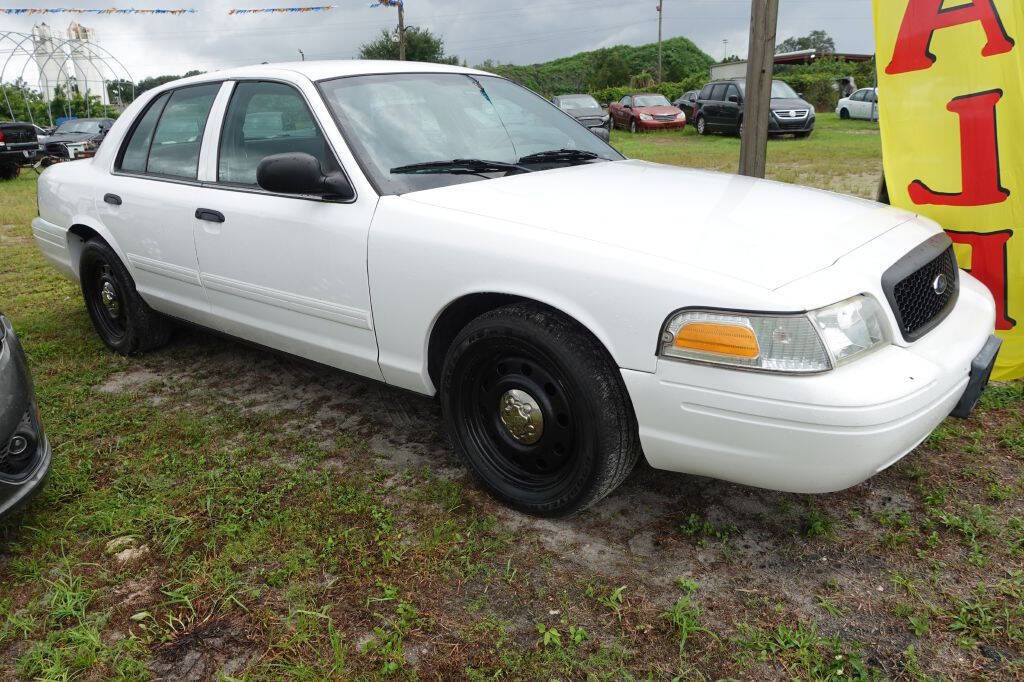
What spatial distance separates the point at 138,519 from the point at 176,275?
1.43 meters

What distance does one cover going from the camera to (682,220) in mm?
2492

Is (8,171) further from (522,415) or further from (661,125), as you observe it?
(522,415)

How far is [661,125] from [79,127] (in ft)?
51.8

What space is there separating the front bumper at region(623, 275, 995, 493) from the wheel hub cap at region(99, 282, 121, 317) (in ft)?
11.3

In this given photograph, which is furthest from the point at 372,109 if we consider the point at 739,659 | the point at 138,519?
the point at 739,659

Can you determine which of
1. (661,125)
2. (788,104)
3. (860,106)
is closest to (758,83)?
(788,104)

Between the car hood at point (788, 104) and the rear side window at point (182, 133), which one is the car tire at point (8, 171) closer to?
the rear side window at point (182, 133)

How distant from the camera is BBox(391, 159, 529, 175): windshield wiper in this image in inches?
118

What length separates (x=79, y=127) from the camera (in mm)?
19516

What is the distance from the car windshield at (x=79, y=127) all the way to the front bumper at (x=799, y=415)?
20.8 metres

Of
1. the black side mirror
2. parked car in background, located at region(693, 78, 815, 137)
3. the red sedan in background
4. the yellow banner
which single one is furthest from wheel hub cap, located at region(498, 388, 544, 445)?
the red sedan in background

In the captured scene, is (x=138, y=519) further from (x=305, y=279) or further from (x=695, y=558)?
(x=695, y=558)

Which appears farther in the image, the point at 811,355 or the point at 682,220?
the point at 682,220

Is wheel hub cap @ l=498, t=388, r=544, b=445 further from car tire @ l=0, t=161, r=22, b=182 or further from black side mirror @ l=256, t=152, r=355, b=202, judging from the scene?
car tire @ l=0, t=161, r=22, b=182
